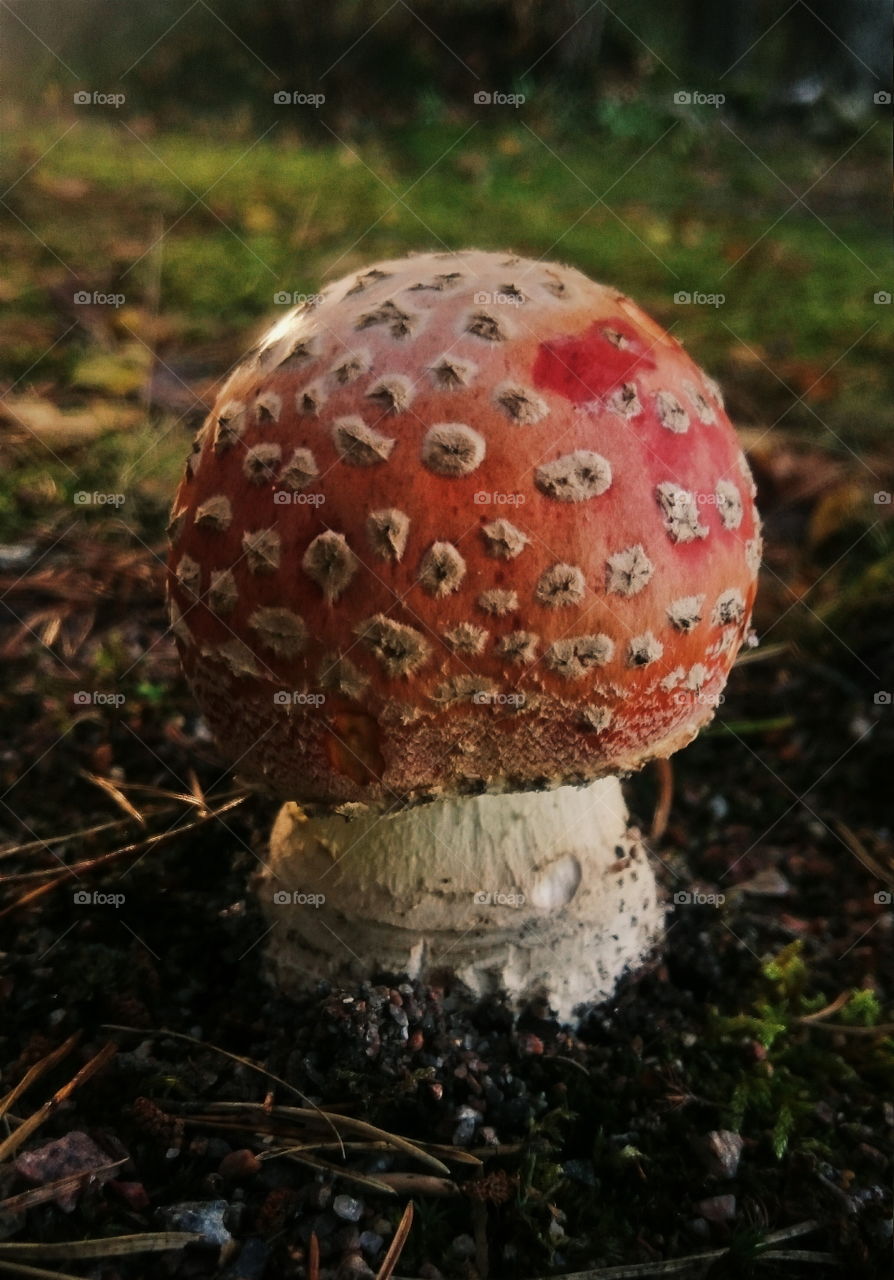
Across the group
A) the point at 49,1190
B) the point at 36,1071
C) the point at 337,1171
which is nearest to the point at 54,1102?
the point at 36,1071

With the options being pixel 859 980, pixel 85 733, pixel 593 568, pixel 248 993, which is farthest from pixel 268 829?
pixel 859 980

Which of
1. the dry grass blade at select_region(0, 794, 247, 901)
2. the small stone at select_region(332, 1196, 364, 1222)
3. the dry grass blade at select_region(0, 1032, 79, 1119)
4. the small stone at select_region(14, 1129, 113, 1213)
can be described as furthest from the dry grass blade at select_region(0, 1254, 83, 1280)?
the dry grass blade at select_region(0, 794, 247, 901)

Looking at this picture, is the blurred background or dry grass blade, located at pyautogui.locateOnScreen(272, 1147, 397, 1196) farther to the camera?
the blurred background

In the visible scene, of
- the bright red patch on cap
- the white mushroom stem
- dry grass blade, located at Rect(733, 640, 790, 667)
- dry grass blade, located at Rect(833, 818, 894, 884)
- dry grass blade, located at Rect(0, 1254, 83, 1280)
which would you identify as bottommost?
dry grass blade, located at Rect(833, 818, 894, 884)

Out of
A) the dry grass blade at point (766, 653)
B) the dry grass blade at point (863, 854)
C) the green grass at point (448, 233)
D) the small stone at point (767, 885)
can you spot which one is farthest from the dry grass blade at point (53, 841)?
the dry grass blade at point (766, 653)

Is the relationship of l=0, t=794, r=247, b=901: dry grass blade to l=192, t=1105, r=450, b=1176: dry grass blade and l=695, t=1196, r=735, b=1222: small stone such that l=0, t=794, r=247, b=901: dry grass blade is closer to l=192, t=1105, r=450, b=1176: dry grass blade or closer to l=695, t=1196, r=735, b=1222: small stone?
l=192, t=1105, r=450, b=1176: dry grass blade

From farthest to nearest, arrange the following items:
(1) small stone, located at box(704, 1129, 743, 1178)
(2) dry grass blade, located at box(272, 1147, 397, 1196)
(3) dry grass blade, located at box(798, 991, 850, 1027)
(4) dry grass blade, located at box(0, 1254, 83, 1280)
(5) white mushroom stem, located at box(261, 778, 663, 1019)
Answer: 1. (3) dry grass blade, located at box(798, 991, 850, 1027)
2. (5) white mushroom stem, located at box(261, 778, 663, 1019)
3. (1) small stone, located at box(704, 1129, 743, 1178)
4. (2) dry grass blade, located at box(272, 1147, 397, 1196)
5. (4) dry grass blade, located at box(0, 1254, 83, 1280)
